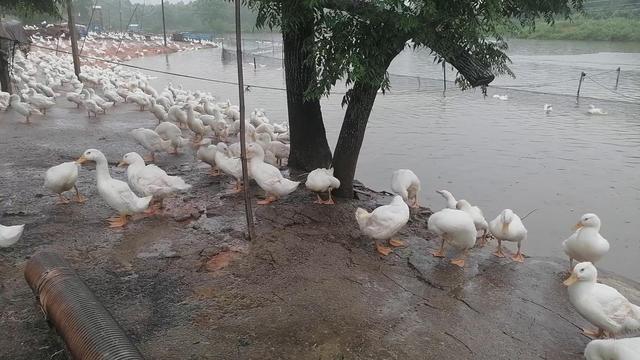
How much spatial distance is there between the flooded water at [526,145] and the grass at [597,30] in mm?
11200

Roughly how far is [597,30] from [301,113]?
126 ft

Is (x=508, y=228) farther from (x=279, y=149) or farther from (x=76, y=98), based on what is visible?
(x=76, y=98)

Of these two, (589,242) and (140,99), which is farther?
(140,99)

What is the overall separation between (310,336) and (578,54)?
35154 mm

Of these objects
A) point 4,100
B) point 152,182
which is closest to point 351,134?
point 152,182

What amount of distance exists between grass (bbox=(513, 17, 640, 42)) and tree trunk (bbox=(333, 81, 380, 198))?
31.6 metres

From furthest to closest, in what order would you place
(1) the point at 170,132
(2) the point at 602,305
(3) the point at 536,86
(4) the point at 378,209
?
(3) the point at 536,86 → (1) the point at 170,132 → (4) the point at 378,209 → (2) the point at 602,305

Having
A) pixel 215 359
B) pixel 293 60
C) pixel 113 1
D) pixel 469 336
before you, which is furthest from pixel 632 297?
pixel 113 1

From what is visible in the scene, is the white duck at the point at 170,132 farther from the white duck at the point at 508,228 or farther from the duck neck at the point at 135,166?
the white duck at the point at 508,228

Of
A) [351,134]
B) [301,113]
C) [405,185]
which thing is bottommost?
[405,185]

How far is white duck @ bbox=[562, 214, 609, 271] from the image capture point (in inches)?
202

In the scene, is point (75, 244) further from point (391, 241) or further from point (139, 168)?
point (391, 241)

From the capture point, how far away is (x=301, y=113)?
792 cm

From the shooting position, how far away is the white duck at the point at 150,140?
28.2 ft
